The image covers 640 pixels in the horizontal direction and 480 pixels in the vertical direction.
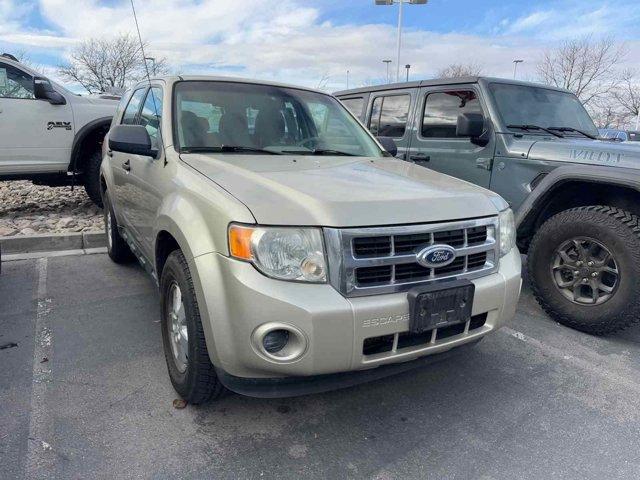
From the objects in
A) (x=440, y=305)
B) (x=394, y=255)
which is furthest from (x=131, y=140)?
(x=440, y=305)

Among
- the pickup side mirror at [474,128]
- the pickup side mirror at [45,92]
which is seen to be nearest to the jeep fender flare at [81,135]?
the pickup side mirror at [45,92]

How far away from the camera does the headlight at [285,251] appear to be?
6.77 feet

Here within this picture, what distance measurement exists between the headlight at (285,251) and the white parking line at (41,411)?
128cm

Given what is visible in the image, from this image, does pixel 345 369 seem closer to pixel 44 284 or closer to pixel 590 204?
pixel 590 204

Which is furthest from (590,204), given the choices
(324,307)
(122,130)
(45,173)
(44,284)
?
(45,173)

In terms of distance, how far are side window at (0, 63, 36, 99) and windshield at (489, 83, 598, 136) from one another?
5605 mm

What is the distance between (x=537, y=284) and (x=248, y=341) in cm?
286

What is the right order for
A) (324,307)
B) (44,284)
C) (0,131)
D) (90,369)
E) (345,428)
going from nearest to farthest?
(324,307), (345,428), (90,369), (44,284), (0,131)

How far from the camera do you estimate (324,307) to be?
6.59 ft

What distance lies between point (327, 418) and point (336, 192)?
1.22 metres

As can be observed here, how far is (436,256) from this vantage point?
2.28 metres

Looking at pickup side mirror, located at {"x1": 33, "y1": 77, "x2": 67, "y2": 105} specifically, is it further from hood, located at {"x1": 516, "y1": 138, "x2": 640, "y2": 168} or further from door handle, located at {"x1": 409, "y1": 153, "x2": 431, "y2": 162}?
hood, located at {"x1": 516, "y1": 138, "x2": 640, "y2": 168}

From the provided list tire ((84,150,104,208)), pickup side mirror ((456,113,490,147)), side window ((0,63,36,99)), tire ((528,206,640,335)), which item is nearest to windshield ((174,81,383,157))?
pickup side mirror ((456,113,490,147))

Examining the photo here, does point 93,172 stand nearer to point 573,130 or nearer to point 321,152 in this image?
point 321,152
